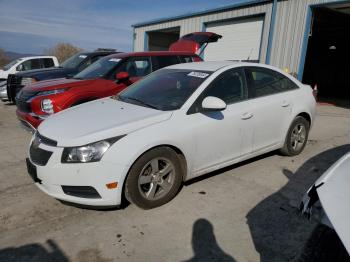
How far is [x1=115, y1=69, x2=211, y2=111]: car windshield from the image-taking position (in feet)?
13.0

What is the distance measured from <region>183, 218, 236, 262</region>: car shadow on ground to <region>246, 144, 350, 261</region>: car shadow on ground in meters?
0.35

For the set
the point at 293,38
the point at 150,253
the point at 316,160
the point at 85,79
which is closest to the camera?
the point at 150,253

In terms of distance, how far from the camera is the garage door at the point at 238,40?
13312 mm

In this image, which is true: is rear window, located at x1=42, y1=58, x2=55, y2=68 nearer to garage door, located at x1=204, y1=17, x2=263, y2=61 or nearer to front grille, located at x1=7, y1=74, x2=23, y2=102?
front grille, located at x1=7, y1=74, x2=23, y2=102

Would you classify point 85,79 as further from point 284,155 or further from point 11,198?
point 284,155

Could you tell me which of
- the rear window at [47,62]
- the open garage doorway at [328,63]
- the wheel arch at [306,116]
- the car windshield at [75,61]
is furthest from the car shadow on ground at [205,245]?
the open garage doorway at [328,63]

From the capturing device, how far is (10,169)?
473 cm

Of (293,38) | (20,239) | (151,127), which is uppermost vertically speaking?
(293,38)

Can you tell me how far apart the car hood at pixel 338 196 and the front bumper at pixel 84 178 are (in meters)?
1.89

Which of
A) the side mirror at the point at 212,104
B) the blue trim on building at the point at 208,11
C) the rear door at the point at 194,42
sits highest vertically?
the blue trim on building at the point at 208,11

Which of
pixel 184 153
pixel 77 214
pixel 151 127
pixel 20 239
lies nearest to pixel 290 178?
pixel 184 153

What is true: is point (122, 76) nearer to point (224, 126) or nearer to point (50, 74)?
point (224, 126)

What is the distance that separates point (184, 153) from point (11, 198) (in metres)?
2.10

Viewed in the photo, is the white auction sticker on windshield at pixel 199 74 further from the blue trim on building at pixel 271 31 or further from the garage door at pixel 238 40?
the blue trim on building at pixel 271 31
